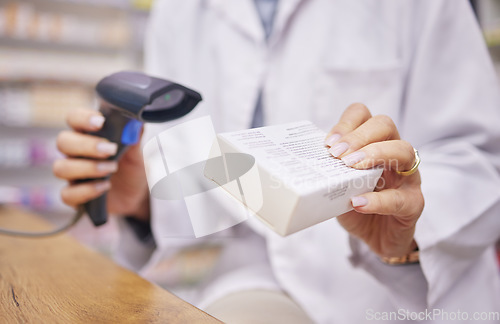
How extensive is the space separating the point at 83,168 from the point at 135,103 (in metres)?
0.16

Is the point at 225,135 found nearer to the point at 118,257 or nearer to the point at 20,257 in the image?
the point at 20,257

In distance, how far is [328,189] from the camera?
0.22m

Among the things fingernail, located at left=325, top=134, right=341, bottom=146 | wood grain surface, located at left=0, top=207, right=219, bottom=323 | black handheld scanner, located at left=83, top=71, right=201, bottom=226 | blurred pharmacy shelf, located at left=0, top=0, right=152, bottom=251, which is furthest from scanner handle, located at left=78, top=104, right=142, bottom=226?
blurred pharmacy shelf, located at left=0, top=0, right=152, bottom=251

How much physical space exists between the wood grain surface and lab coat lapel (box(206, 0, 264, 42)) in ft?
1.31

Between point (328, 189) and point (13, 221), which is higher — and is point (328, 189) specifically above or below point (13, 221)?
above

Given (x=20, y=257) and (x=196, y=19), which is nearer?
(x=20, y=257)

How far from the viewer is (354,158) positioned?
252 mm

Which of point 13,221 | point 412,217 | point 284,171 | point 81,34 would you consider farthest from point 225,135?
point 81,34

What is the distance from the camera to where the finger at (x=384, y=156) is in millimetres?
251

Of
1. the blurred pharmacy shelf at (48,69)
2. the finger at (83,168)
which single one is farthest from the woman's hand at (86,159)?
the blurred pharmacy shelf at (48,69)

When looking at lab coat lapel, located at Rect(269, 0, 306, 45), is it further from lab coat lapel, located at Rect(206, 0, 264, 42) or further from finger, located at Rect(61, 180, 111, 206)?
finger, located at Rect(61, 180, 111, 206)

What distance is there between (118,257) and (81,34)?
1.43m

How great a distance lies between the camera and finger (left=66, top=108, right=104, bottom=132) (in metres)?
0.44

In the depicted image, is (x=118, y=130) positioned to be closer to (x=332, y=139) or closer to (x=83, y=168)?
(x=83, y=168)
